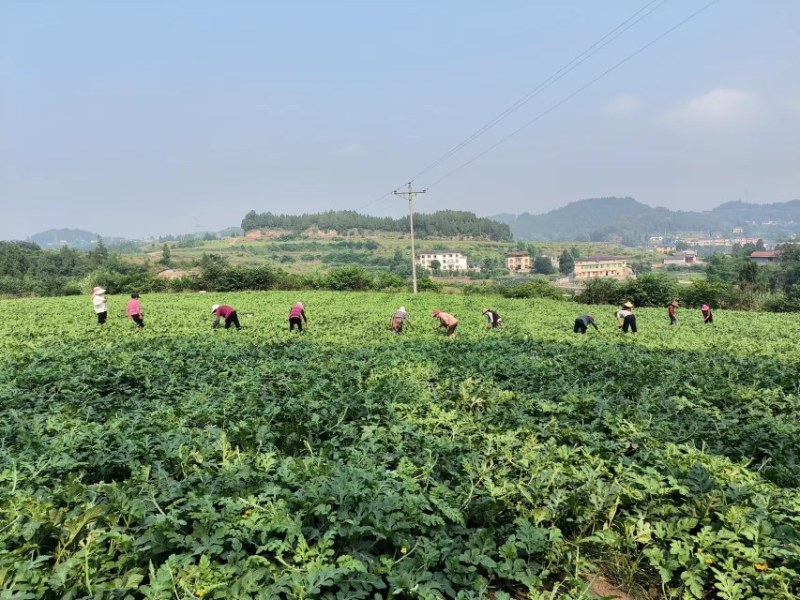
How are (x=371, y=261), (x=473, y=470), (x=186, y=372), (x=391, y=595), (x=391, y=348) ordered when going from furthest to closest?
(x=371, y=261)
(x=391, y=348)
(x=186, y=372)
(x=473, y=470)
(x=391, y=595)

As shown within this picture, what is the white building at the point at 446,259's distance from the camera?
15264 centimetres

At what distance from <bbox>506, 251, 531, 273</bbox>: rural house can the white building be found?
13495 millimetres

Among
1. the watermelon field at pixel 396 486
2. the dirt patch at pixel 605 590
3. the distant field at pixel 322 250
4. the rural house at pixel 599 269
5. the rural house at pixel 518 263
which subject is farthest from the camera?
the rural house at pixel 518 263

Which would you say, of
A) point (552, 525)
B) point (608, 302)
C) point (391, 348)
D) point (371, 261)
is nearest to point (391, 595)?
point (552, 525)

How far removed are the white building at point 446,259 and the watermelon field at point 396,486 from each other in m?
144

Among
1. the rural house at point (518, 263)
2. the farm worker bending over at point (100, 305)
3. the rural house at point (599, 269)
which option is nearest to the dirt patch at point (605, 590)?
the farm worker bending over at point (100, 305)

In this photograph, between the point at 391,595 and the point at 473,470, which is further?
the point at 473,470

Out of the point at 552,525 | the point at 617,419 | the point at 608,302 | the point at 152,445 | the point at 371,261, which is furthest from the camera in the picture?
the point at 371,261

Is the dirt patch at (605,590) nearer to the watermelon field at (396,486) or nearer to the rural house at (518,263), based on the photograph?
the watermelon field at (396,486)

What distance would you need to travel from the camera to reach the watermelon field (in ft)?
9.68

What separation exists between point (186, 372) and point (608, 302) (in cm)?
4518

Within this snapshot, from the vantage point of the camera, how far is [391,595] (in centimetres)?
275

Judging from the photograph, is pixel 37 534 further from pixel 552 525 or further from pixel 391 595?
pixel 552 525

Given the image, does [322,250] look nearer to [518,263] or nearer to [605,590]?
[518,263]
